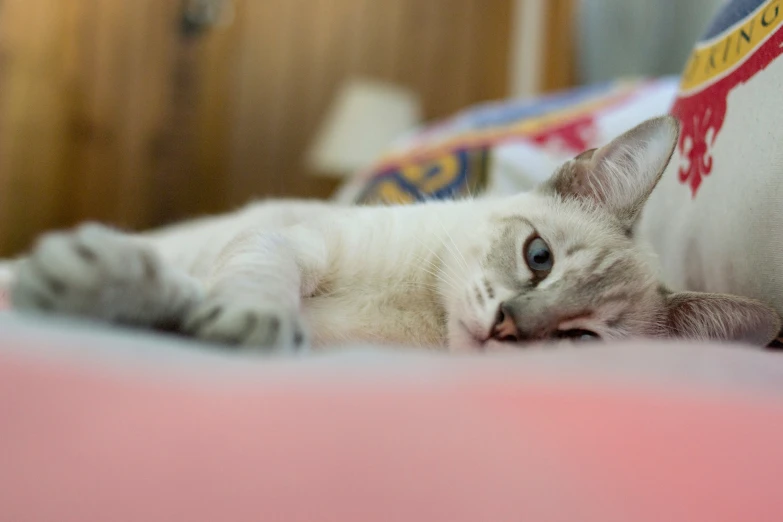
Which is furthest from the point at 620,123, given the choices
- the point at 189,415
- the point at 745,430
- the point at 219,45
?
the point at 219,45

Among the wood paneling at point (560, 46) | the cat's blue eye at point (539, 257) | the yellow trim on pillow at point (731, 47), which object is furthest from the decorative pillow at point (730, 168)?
the wood paneling at point (560, 46)

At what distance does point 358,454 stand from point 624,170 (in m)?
0.87

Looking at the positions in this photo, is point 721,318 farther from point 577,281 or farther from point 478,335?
point 478,335

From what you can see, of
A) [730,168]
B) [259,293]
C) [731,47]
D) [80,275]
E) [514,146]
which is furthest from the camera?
[514,146]

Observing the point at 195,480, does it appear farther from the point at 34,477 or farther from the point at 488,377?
the point at 488,377

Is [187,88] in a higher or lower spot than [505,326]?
higher

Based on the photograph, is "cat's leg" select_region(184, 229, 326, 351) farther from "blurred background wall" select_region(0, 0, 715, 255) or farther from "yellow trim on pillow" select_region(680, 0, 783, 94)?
"blurred background wall" select_region(0, 0, 715, 255)

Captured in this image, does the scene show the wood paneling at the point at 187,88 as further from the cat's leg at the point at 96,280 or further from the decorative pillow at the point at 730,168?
the decorative pillow at the point at 730,168

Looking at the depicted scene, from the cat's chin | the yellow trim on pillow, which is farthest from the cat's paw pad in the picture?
the yellow trim on pillow

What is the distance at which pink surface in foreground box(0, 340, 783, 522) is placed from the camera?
50 centimetres

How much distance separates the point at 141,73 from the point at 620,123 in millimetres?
2579

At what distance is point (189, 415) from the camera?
0.51 metres

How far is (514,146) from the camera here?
2365mm

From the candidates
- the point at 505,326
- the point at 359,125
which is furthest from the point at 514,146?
the point at 359,125
